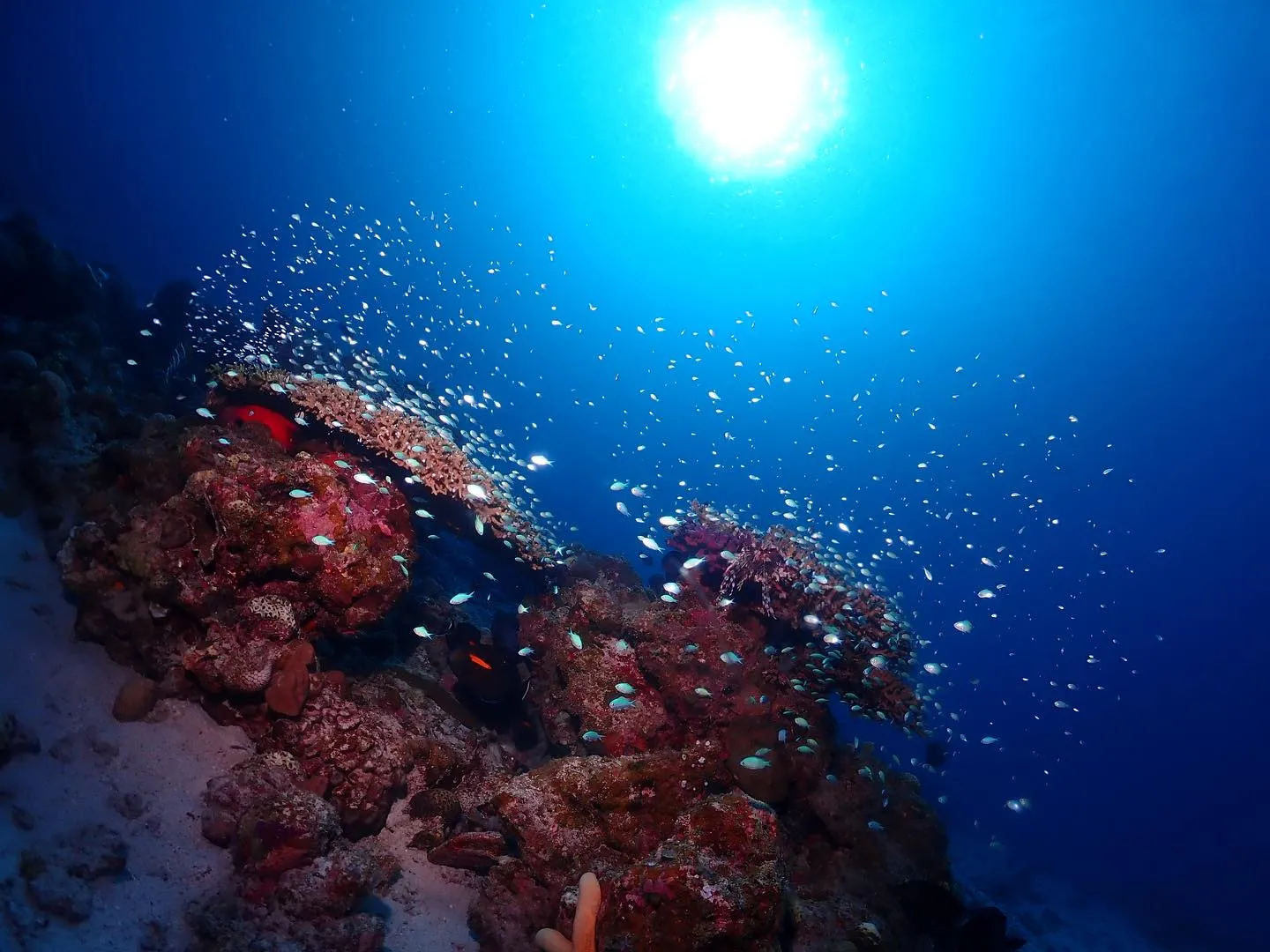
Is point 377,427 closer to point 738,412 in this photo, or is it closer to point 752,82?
point 752,82

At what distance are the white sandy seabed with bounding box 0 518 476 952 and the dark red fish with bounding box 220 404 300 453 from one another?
9.36ft

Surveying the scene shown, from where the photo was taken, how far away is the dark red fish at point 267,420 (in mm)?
9102

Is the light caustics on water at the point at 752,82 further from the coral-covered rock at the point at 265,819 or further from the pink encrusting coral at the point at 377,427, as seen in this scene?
the coral-covered rock at the point at 265,819

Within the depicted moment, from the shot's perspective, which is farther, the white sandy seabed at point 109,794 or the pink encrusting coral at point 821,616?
the pink encrusting coral at point 821,616

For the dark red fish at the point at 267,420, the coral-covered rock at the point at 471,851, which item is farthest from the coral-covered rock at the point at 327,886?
the dark red fish at the point at 267,420

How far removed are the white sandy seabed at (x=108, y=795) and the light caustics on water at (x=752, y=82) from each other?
37.7 meters

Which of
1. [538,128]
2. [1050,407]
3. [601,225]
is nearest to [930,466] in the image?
[1050,407]

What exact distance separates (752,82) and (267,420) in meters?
36.3

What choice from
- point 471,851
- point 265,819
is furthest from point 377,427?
point 471,851

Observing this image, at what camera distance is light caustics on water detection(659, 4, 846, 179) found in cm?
3106

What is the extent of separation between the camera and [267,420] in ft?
30.3

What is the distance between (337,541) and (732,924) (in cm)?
573

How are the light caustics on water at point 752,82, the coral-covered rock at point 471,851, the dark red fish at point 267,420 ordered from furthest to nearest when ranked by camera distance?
the light caustics on water at point 752,82 < the dark red fish at point 267,420 < the coral-covered rock at point 471,851

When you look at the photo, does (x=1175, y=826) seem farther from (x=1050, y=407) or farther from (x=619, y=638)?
(x=619, y=638)
